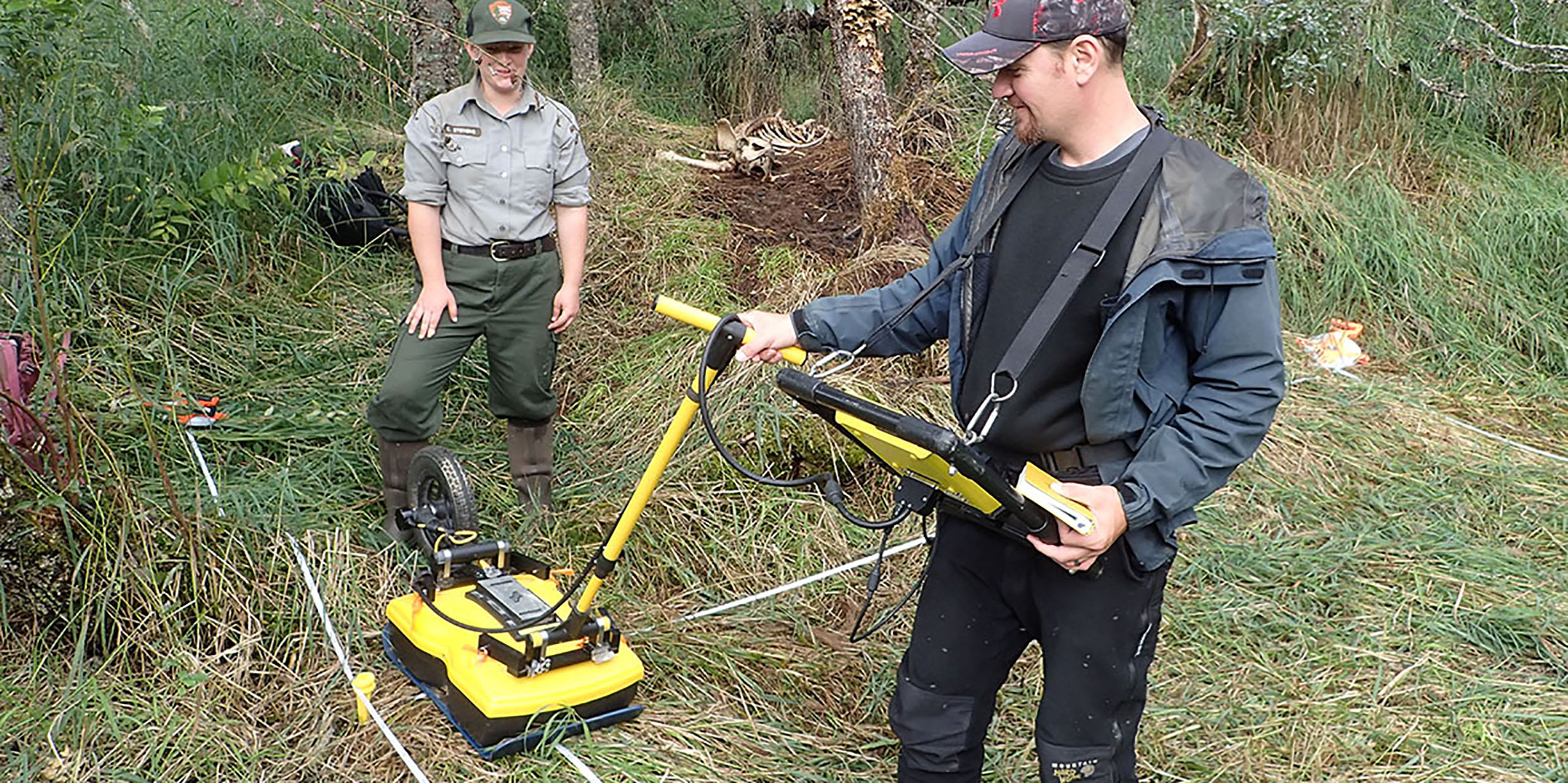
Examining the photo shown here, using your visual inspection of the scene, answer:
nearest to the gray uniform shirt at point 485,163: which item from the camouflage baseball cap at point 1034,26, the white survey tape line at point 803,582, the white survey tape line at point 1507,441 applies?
the white survey tape line at point 803,582

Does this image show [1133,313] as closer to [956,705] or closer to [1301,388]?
[956,705]

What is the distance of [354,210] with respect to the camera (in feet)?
19.2

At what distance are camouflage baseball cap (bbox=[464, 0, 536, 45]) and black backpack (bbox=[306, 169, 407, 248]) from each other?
6.10 feet

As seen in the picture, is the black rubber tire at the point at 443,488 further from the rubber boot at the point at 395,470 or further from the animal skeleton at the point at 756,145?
the animal skeleton at the point at 756,145

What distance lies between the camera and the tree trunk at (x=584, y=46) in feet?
24.1

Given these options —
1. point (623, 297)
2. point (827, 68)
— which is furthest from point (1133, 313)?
point (827, 68)

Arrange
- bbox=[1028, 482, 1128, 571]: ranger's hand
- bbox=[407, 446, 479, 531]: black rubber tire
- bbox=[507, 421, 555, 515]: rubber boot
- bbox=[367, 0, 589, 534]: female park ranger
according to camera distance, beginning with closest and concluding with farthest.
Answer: bbox=[1028, 482, 1128, 571]: ranger's hand < bbox=[407, 446, 479, 531]: black rubber tire < bbox=[367, 0, 589, 534]: female park ranger < bbox=[507, 421, 555, 515]: rubber boot

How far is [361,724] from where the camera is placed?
340 centimetres

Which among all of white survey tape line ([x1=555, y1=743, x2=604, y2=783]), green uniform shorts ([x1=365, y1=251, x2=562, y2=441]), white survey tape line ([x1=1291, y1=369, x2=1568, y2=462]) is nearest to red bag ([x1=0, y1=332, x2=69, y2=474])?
green uniform shorts ([x1=365, y1=251, x2=562, y2=441])

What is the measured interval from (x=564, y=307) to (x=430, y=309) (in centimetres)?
47

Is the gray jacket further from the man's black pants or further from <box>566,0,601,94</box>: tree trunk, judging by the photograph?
<box>566,0,601,94</box>: tree trunk

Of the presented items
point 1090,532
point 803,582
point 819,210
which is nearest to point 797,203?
point 819,210

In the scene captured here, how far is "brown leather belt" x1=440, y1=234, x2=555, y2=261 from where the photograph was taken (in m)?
4.34

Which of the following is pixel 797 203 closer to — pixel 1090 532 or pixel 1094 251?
pixel 1094 251
